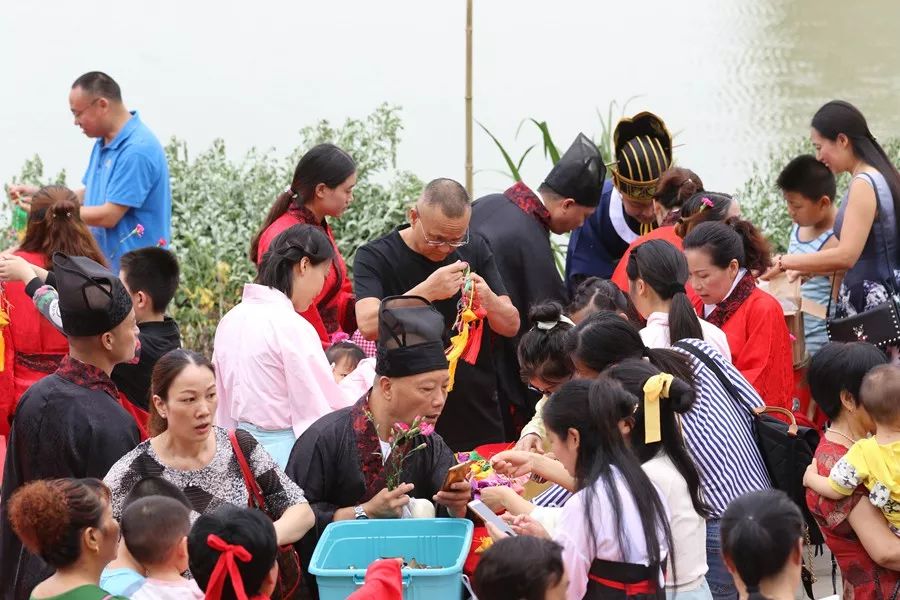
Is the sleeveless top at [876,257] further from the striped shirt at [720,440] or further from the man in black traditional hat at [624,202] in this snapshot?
the striped shirt at [720,440]

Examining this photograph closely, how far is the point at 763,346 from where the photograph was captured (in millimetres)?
4988

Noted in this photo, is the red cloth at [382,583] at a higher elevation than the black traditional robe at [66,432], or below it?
below

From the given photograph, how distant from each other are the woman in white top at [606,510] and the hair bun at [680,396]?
0.20 metres

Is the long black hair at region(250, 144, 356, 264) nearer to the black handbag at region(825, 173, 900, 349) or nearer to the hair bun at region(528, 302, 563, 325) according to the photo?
the hair bun at region(528, 302, 563, 325)

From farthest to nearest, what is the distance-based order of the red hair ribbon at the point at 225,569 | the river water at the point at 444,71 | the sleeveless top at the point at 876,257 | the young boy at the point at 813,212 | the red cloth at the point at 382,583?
1. the river water at the point at 444,71
2. the young boy at the point at 813,212
3. the sleeveless top at the point at 876,257
4. the red cloth at the point at 382,583
5. the red hair ribbon at the point at 225,569

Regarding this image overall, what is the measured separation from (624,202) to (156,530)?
12.0ft

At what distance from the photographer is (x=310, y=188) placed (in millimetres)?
5863

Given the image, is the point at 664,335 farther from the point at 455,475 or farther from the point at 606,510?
the point at 606,510

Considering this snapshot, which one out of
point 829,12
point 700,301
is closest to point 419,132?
point 829,12

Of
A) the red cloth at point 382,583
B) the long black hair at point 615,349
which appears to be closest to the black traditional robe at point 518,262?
the long black hair at point 615,349

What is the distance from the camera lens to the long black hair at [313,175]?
19.1 ft

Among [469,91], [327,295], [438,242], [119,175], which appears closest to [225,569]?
[438,242]

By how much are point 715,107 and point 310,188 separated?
5573mm

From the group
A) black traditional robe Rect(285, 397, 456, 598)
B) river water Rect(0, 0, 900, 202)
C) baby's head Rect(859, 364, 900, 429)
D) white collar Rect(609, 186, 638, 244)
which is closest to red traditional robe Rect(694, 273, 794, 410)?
baby's head Rect(859, 364, 900, 429)
